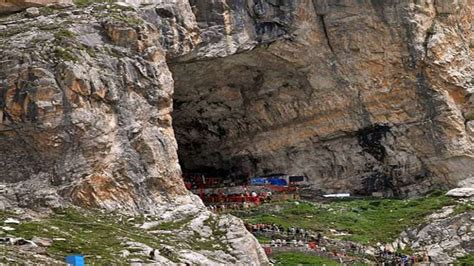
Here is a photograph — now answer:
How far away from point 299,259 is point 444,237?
7836 millimetres

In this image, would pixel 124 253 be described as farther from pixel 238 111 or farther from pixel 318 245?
pixel 238 111

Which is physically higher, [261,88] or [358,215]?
[261,88]

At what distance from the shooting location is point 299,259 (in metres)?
35.5

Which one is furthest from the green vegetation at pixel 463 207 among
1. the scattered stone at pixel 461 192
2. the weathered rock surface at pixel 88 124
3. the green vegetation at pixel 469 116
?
the weathered rock surface at pixel 88 124

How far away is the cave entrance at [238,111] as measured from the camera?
47.8 meters

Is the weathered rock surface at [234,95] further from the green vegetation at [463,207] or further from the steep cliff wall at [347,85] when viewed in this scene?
the green vegetation at [463,207]

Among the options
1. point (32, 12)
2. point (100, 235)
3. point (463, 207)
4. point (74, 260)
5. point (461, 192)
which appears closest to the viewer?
point (74, 260)

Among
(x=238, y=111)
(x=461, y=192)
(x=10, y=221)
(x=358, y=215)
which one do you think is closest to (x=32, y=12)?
(x=10, y=221)

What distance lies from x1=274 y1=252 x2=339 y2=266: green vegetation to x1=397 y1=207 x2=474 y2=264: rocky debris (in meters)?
5.47

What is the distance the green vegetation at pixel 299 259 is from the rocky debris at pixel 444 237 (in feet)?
17.9

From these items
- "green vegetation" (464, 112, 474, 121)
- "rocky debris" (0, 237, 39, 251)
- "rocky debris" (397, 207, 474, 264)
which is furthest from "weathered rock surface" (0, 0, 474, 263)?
"rocky debris" (397, 207, 474, 264)

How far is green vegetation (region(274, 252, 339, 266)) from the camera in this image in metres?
35.1

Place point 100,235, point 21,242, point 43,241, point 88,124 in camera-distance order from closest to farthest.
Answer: point 21,242
point 43,241
point 100,235
point 88,124

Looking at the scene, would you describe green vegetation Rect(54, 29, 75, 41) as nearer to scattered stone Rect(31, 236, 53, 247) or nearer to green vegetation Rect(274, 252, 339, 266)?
scattered stone Rect(31, 236, 53, 247)
